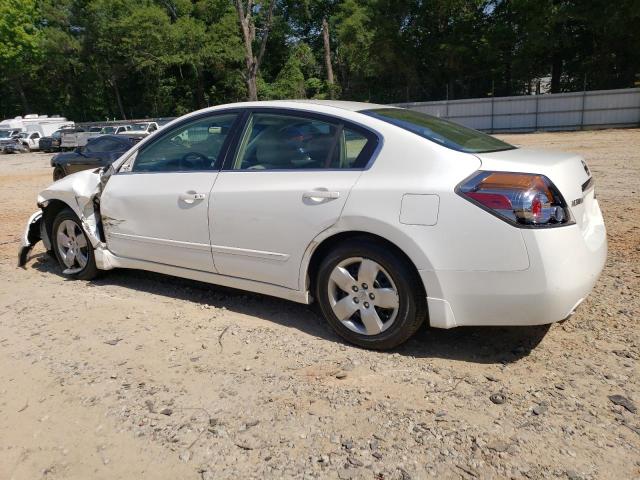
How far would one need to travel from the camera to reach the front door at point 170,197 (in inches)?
164

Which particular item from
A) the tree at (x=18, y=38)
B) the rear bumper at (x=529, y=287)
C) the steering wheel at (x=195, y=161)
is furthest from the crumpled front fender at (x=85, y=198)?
the tree at (x=18, y=38)

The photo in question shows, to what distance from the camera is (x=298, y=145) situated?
385 centimetres

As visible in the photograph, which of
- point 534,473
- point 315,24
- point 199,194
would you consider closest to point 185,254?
point 199,194

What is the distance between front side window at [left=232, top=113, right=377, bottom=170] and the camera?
361 cm

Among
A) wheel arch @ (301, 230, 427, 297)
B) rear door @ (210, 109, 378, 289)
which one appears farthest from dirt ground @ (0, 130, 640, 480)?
rear door @ (210, 109, 378, 289)

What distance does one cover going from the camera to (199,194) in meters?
4.12

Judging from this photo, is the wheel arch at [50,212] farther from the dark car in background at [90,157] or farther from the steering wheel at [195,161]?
the dark car in background at [90,157]

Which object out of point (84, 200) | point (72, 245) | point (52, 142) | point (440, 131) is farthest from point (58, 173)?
point (52, 142)

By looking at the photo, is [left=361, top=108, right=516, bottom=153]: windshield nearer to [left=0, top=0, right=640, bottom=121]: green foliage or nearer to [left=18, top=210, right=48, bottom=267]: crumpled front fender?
[left=18, top=210, right=48, bottom=267]: crumpled front fender

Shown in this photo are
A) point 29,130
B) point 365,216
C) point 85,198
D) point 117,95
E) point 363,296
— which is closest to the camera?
point 365,216

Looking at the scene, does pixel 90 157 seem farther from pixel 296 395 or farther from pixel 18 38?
pixel 18 38

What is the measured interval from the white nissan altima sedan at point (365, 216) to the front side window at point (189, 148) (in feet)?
0.04

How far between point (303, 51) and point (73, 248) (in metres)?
49.9

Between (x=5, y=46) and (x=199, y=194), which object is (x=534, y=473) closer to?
(x=199, y=194)
